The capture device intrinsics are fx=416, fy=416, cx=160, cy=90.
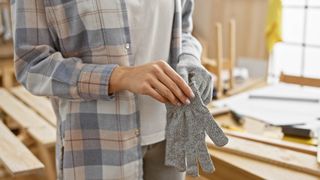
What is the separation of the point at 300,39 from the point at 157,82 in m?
2.27

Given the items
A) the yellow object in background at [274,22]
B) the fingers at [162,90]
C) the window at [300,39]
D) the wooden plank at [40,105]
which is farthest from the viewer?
the window at [300,39]

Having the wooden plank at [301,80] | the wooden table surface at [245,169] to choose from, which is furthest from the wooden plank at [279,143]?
the wooden plank at [301,80]

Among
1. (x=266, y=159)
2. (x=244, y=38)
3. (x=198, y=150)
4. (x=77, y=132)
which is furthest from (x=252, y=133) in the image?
(x=244, y=38)

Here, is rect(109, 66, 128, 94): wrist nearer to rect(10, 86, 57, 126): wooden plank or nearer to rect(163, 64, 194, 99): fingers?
rect(163, 64, 194, 99): fingers

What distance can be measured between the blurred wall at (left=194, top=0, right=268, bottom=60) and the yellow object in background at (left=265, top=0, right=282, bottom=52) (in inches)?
30.0

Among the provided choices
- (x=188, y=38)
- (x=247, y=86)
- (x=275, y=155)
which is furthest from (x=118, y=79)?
(x=247, y=86)

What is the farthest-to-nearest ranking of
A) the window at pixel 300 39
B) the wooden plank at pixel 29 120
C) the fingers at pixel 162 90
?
the window at pixel 300 39 → the wooden plank at pixel 29 120 → the fingers at pixel 162 90

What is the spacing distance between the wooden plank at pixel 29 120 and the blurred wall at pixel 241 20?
1.65 m

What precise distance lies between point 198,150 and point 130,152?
0.46ft

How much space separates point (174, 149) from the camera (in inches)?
32.4

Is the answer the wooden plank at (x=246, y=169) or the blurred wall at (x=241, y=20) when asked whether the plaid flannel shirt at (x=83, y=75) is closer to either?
the wooden plank at (x=246, y=169)

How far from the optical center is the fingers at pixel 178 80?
73 cm

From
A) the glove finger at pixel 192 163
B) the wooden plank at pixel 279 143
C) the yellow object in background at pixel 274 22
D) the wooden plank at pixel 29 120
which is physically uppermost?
the yellow object in background at pixel 274 22

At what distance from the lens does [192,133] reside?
0.80 metres
